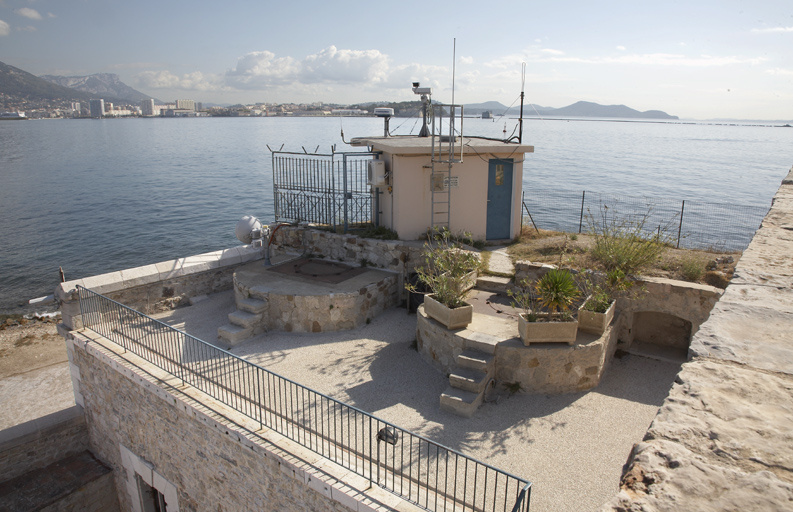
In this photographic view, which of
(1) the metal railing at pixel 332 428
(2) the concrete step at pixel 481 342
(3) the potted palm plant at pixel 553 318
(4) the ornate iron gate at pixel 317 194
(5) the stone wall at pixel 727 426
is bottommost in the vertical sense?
(1) the metal railing at pixel 332 428

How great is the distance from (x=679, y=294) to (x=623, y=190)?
3943cm

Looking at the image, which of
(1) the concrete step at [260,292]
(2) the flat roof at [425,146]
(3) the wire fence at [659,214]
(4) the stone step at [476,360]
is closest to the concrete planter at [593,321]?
(4) the stone step at [476,360]

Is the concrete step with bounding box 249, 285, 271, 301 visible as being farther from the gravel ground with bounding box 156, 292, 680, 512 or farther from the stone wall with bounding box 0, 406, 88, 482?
the stone wall with bounding box 0, 406, 88, 482

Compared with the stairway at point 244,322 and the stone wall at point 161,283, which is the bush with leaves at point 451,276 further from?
the stone wall at point 161,283

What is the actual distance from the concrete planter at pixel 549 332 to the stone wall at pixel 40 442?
458 inches

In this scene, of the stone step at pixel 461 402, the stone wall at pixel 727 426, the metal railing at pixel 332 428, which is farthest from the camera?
the stone step at pixel 461 402

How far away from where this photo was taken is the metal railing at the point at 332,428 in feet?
22.8

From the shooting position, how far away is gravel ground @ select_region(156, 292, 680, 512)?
7.69 m

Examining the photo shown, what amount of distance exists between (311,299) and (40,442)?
7798mm

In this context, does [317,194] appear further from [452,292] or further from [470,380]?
[470,380]

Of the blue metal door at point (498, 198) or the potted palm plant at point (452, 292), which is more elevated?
the blue metal door at point (498, 198)

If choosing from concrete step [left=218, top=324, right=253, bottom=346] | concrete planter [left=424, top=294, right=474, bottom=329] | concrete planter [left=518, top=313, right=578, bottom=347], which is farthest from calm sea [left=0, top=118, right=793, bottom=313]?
concrete planter [left=518, top=313, right=578, bottom=347]

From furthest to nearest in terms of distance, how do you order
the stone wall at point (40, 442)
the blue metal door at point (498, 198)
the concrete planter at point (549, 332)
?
1. the blue metal door at point (498, 198)
2. the stone wall at point (40, 442)
3. the concrete planter at point (549, 332)

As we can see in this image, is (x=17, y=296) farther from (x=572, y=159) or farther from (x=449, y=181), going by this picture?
(x=572, y=159)
